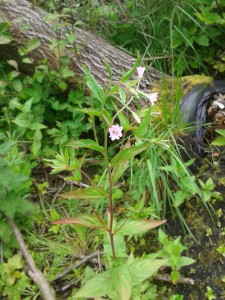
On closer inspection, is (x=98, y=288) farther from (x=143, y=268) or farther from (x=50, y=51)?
(x=50, y=51)

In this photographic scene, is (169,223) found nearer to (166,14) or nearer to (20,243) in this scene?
(20,243)

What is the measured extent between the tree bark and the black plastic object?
317mm

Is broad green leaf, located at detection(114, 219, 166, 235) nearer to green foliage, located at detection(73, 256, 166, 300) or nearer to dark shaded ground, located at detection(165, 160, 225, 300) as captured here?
green foliage, located at detection(73, 256, 166, 300)

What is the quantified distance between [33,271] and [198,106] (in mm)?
1181

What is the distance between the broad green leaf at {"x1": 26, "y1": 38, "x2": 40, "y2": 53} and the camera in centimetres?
259

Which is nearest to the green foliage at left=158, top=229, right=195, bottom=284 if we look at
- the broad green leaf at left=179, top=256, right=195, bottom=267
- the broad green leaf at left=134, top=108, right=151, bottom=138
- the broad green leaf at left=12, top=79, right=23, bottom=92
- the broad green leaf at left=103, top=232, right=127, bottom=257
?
the broad green leaf at left=179, top=256, right=195, bottom=267

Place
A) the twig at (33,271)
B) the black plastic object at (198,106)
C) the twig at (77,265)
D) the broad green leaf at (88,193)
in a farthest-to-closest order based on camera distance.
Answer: the black plastic object at (198,106) → the twig at (77,265) → the twig at (33,271) → the broad green leaf at (88,193)

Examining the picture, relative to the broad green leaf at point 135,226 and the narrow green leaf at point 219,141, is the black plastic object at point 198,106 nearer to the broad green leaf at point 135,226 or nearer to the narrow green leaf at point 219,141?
the narrow green leaf at point 219,141

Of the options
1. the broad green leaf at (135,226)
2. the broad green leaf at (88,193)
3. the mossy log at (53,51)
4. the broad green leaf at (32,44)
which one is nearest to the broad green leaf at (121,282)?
the broad green leaf at (135,226)

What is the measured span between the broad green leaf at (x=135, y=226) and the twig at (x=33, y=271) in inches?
27.2

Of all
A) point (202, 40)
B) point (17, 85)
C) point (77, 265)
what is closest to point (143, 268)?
point (77, 265)

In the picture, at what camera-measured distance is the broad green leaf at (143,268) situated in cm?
153

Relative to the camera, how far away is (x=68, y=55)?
2.69 m

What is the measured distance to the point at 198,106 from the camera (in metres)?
2.44
